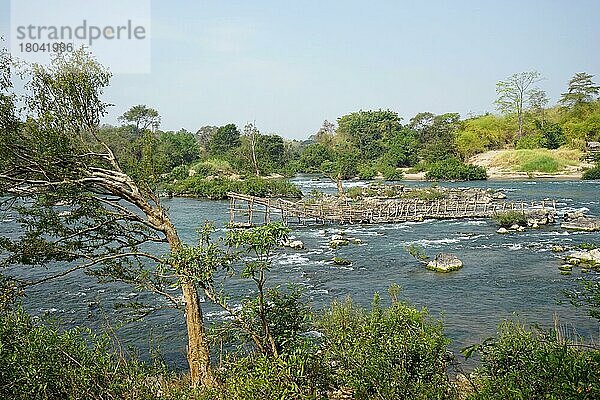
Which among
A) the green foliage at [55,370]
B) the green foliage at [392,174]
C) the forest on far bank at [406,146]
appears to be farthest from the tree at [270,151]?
the green foliage at [55,370]

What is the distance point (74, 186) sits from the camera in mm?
6820

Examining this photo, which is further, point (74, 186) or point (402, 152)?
point (402, 152)

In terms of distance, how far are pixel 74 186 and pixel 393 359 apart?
14.8ft

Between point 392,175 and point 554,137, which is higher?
point 554,137

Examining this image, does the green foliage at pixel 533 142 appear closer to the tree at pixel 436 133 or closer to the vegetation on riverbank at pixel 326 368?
the tree at pixel 436 133

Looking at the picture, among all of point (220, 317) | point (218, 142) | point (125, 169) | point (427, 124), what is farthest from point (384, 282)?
point (427, 124)

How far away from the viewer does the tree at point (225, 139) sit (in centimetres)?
5528

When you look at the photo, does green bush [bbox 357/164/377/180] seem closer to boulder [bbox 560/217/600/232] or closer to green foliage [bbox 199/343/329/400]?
boulder [bbox 560/217/600/232]

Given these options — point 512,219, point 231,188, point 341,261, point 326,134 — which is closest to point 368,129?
point 326,134

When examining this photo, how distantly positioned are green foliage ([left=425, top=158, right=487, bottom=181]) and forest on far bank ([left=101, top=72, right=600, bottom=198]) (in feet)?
0.27

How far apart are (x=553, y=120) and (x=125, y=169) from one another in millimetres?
59452

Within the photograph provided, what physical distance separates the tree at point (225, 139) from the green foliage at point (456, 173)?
2101 centimetres

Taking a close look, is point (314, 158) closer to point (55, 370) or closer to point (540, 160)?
point (540, 160)

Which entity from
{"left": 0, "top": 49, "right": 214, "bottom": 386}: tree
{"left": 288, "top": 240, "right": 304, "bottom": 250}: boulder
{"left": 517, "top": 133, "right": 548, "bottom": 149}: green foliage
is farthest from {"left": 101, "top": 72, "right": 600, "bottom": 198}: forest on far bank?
{"left": 0, "top": 49, "right": 214, "bottom": 386}: tree
